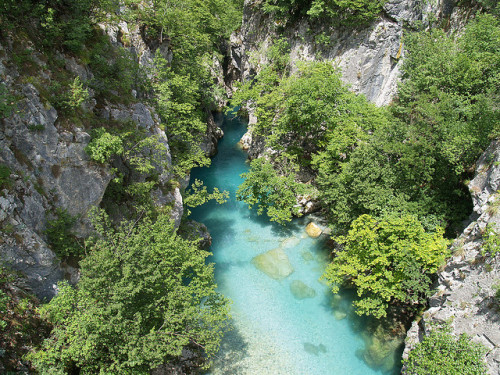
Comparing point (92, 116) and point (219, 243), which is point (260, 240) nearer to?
point (219, 243)

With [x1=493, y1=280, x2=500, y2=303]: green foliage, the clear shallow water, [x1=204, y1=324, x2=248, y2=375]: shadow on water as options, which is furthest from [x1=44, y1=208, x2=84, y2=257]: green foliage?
[x1=493, y1=280, x2=500, y2=303]: green foliage

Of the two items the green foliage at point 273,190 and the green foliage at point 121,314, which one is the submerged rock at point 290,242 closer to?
the green foliage at point 273,190

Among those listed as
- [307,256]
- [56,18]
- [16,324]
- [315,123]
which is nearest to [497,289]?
[307,256]

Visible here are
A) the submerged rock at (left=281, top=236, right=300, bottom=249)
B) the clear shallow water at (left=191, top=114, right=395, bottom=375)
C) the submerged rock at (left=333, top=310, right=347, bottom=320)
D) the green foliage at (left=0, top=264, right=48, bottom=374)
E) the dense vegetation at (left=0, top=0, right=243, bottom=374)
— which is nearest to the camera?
the green foliage at (left=0, top=264, right=48, bottom=374)

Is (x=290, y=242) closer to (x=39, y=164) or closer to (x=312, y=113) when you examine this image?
(x=312, y=113)

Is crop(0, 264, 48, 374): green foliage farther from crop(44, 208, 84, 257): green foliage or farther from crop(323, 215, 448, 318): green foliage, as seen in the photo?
crop(323, 215, 448, 318): green foliage

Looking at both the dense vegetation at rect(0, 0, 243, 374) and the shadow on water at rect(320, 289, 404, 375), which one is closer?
the dense vegetation at rect(0, 0, 243, 374)

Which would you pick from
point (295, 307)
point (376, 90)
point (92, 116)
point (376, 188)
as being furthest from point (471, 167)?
point (92, 116)
